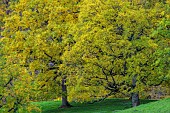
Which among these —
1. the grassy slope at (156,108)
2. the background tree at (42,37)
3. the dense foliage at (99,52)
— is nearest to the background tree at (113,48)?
the dense foliage at (99,52)

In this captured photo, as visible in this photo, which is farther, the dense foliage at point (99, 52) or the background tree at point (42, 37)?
the background tree at point (42, 37)

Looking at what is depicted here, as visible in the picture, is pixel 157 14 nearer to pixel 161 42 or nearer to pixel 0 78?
pixel 161 42

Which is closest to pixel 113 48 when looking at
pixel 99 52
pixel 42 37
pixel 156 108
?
pixel 99 52

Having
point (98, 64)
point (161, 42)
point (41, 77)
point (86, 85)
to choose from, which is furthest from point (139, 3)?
point (41, 77)

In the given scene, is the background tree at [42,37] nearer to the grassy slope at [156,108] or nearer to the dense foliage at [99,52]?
the dense foliage at [99,52]

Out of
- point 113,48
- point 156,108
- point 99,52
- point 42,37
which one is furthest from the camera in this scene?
point 42,37

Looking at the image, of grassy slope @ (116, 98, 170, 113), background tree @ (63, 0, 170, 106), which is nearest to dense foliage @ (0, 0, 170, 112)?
background tree @ (63, 0, 170, 106)

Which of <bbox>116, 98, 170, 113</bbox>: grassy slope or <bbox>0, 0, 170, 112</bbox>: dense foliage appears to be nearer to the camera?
<bbox>116, 98, 170, 113</bbox>: grassy slope

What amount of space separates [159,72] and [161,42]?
9.07 feet

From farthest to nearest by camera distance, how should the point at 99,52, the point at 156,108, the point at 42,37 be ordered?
the point at 42,37 < the point at 99,52 < the point at 156,108

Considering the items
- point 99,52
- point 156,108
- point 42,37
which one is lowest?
point 156,108

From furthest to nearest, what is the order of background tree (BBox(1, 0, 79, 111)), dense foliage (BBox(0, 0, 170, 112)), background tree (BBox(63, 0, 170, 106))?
background tree (BBox(1, 0, 79, 111)), background tree (BBox(63, 0, 170, 106)), dense foliage (BBox(0, 0, 170, 112))

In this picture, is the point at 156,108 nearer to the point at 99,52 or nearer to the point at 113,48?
the point at 113,48

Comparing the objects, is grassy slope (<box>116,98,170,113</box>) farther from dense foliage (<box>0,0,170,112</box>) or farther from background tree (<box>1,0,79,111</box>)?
background tree (<box>1,0,79,111</box>)
